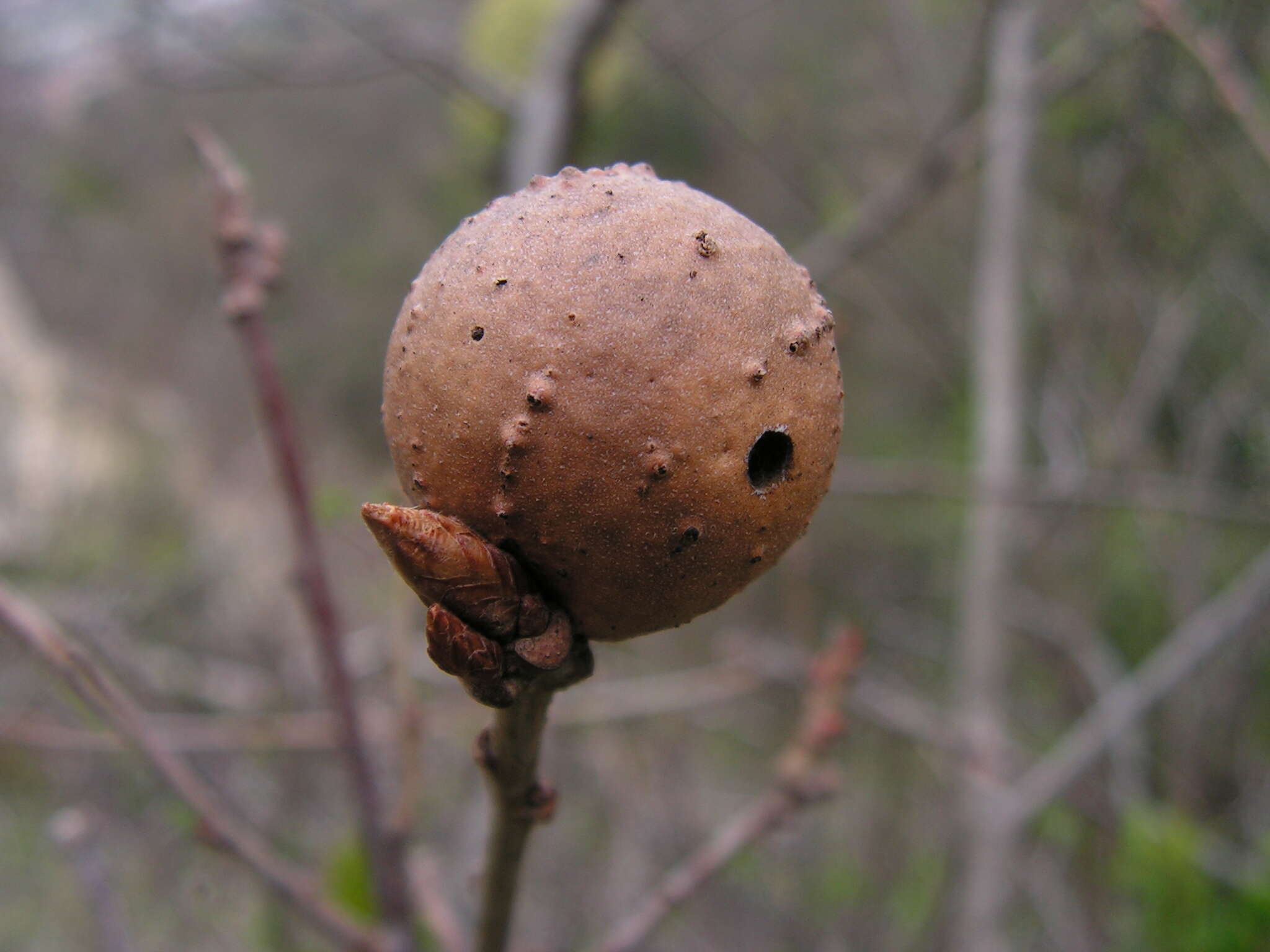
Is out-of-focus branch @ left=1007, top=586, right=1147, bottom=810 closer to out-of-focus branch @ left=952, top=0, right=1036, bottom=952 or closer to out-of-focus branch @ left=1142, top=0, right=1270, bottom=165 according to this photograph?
out-of-focus branch @ left=952, top=0, right=1036, bottom=952

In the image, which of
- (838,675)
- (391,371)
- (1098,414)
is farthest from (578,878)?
(391,371)

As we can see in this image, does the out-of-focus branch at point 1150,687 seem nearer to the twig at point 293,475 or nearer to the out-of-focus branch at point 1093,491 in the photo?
the out-of-focus branch at point 1093,491

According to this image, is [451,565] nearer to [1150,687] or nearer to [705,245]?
[705,245]

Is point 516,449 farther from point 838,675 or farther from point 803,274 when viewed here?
point 838,675

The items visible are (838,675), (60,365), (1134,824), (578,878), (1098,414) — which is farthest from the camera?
(60,365)

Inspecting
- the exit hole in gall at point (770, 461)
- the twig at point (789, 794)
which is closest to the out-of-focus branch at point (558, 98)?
the twig at point (789, 794)

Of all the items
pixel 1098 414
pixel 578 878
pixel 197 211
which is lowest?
pixel 578 878
